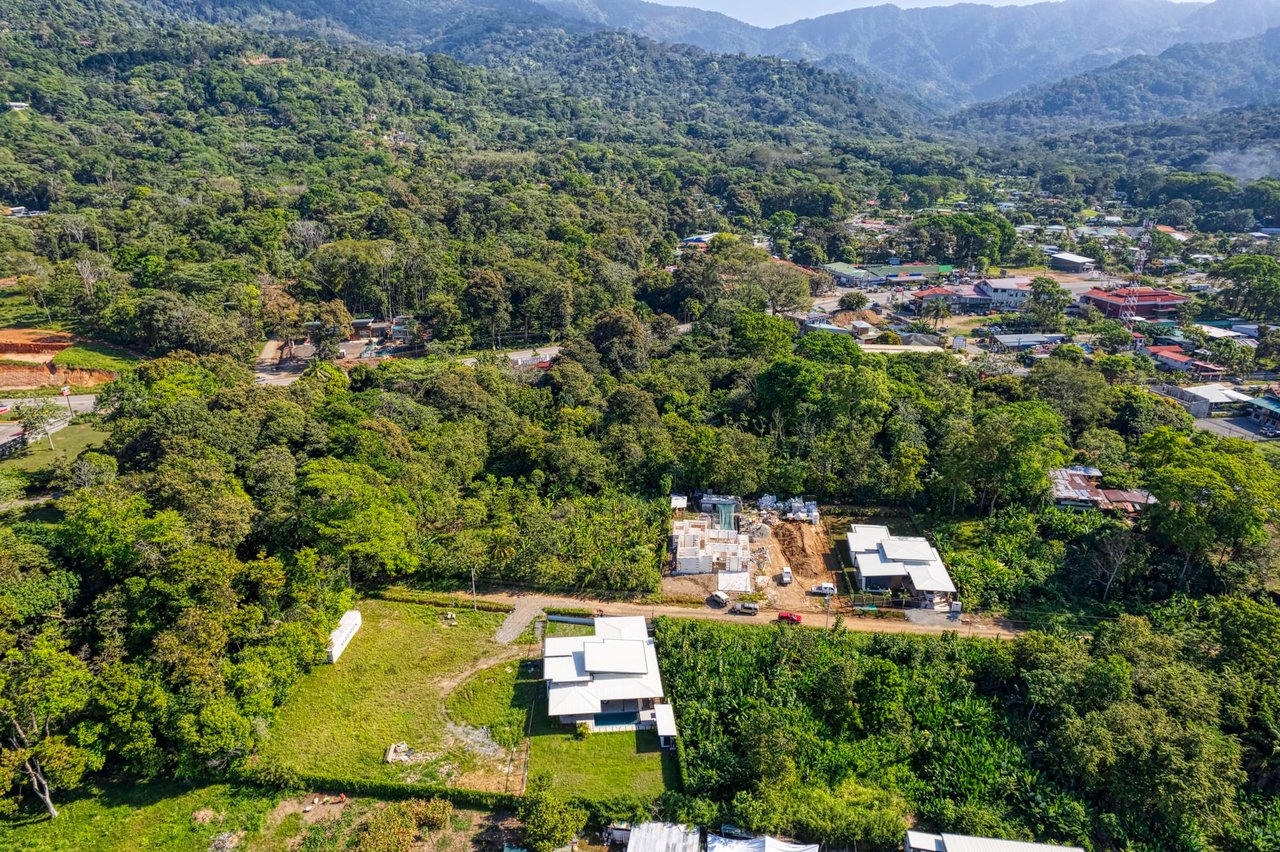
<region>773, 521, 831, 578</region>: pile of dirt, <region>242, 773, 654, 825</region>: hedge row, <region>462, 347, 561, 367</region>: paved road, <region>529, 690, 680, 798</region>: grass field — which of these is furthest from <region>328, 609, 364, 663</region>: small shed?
<region>462, 347, 561, 367</region>: paved road

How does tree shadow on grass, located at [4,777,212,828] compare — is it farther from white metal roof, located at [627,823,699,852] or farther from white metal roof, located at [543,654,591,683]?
white metal roof, located at [627,823,699,852]

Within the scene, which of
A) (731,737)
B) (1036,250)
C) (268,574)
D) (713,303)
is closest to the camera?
(731,737)

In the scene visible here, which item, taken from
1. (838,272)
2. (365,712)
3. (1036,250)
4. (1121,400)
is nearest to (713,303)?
(838,272)

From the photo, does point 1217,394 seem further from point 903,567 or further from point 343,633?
point 343,633

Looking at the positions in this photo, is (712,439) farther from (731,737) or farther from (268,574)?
(268,574)

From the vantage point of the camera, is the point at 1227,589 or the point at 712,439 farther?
the point at 712,439
